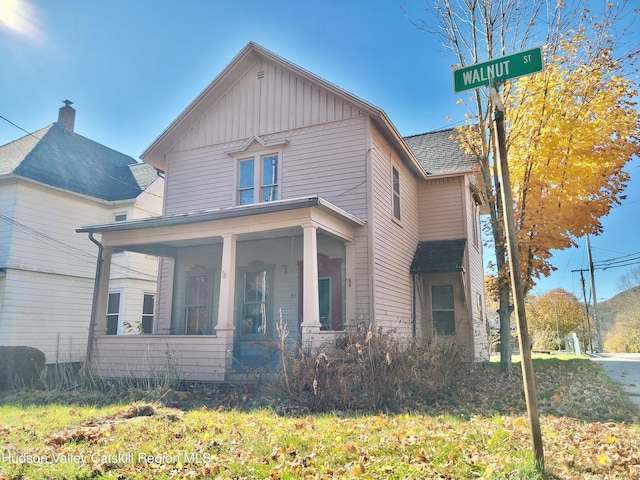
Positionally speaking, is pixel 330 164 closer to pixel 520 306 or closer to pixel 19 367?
pixel 520 306

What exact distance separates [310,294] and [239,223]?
2.25m

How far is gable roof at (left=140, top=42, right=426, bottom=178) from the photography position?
36.9 feet

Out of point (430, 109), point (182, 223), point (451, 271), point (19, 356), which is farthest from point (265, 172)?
point (19, 356)

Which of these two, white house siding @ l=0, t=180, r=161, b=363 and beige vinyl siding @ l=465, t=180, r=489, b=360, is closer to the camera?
beige vinyl siding @ l=465, t=180, r=489, b=360

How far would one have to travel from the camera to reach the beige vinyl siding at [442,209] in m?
14.5

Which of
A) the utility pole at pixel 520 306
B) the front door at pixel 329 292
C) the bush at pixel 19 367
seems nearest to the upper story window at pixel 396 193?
the front door at pixel 329 292

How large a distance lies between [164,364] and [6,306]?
793 cm

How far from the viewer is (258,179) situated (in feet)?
40.3

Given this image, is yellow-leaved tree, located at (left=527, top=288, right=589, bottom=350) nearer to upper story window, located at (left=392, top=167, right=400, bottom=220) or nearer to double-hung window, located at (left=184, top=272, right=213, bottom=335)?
upper story window, located at (left=392, top=167, right=400, bottom=220)

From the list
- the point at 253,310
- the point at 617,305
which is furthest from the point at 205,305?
the point at 617,305

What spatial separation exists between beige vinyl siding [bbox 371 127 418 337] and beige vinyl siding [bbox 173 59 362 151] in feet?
4.96

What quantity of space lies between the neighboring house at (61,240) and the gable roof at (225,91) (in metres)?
4.83

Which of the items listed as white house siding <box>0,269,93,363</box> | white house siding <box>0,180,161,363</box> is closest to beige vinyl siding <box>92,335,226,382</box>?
white house siding <box>0,269,93,363</box>

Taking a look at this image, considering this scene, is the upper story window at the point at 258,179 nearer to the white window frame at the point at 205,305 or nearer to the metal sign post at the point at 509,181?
the white window frame at the point at 205,305
